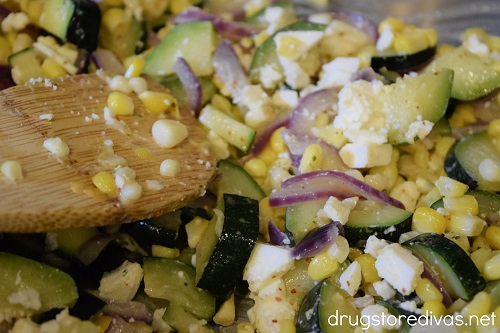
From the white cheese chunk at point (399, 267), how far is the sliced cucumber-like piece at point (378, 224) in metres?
0.17

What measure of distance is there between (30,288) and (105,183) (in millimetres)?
601

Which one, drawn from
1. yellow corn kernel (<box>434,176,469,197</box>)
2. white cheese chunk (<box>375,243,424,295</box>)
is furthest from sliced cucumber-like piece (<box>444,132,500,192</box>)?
white cheese chunk (<box>375,243,424,295</box>)

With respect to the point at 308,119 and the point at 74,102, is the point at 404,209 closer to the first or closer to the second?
the point at 308,119

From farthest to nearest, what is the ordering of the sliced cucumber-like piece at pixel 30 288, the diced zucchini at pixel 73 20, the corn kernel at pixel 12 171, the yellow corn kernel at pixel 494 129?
the diced zucchini at pixel 73 20, the yellow corn kernel at pixel 494 129, the sliced cucumber-like piece at pixel 30 288, the corn kernel at pixel 12 171

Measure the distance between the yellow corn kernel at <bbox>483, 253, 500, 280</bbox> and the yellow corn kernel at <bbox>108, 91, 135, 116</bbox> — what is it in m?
2.06

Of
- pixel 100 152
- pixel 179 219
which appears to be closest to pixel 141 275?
pixel 179 219

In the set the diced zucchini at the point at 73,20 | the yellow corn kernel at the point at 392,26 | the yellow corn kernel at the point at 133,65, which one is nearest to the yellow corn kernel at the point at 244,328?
the yellow corn kernel at the point at 133,65

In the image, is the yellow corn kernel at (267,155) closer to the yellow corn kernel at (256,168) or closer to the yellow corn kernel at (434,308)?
the yellow corn kernel at (256,168)

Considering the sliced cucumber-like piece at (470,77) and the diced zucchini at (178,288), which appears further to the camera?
the sliced cucumber-like piece at (470,77)

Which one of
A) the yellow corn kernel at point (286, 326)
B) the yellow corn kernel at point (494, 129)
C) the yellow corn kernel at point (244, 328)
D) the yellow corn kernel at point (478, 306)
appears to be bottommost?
the yellow corn kernel at point (244, 328)

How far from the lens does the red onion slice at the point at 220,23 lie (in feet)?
13.3

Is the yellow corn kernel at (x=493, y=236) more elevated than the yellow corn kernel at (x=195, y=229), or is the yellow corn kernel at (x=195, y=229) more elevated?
the yellow corn kernel at (x=493, y=236)

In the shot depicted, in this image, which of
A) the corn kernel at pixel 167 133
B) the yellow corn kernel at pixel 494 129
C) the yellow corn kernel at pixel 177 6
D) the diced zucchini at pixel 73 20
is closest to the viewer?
the corn kernel at pixel 167 133

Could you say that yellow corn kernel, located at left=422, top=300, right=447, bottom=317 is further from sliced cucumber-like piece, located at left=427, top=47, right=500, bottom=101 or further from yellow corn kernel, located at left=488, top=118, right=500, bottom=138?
sliced cucumber-like piece, located at left=427, top=47, right=500, bottom=101
